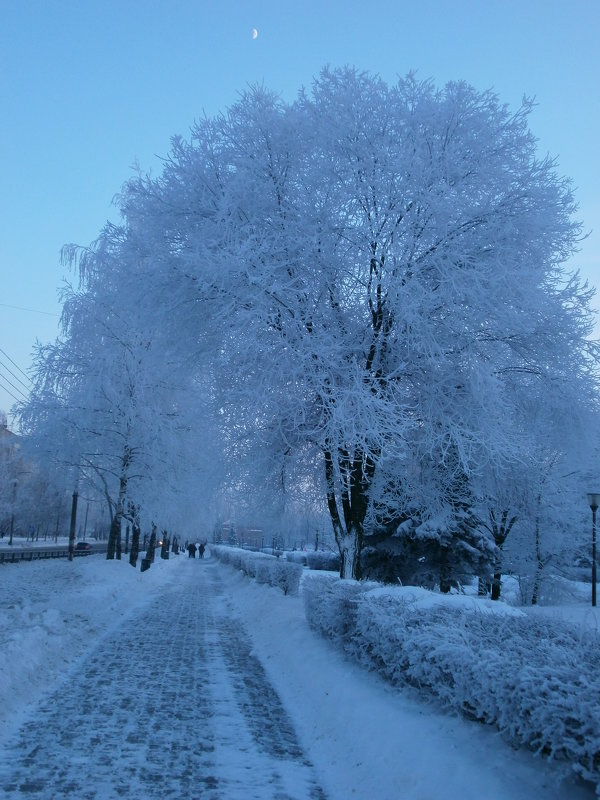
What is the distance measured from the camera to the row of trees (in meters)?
10.3

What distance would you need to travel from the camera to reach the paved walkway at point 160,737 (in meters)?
4.73

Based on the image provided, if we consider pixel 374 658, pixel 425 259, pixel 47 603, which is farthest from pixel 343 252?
pixel 47 603

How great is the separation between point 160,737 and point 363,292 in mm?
7906

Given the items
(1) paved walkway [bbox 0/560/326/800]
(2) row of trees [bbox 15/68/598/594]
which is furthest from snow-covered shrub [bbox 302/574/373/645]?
(2) row of trees [bbox 15/68/598/594]

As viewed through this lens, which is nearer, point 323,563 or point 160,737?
point 160,737

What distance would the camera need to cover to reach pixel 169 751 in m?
5.54

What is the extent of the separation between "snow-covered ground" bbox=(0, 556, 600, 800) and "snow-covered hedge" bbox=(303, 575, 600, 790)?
0.19 metres

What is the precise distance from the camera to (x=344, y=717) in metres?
6.26

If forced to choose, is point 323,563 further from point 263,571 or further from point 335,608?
point 335,608

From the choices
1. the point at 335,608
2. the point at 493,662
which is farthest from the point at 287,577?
the point at 493,662

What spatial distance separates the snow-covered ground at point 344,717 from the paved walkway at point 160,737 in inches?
8.7

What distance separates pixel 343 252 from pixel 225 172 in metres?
2.63

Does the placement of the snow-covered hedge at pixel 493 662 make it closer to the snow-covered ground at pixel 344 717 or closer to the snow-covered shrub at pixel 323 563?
the snow-covered ground at pixel 344 717

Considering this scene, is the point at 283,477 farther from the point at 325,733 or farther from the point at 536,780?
the point at 536,780
